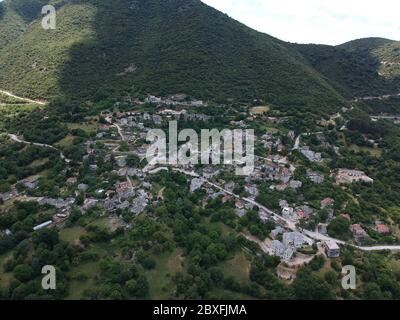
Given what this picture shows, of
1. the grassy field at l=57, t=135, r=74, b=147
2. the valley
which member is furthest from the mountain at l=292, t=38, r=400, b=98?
the grassy field at l=57, t=135, r=74, b=147

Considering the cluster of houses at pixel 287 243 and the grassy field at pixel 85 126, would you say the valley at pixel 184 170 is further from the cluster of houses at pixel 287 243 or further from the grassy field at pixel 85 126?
the grassy field at pixel 85 126

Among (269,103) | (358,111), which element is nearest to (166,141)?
(269,103)

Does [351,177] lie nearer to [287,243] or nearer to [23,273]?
[287,243]

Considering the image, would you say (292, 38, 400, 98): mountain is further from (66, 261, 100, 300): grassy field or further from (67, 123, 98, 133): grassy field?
(66, 261, 100, 300): grassy field

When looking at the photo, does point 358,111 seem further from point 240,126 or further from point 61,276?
point 61,276

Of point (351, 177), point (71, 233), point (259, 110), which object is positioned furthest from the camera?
point (259, 110)

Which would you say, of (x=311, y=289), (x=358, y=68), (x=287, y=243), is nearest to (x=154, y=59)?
(x=358, y=68)
